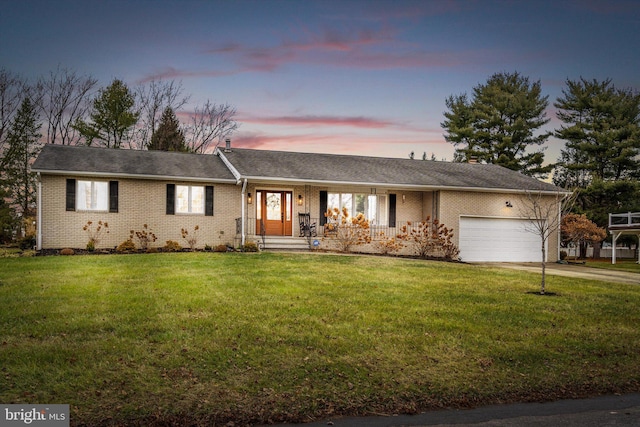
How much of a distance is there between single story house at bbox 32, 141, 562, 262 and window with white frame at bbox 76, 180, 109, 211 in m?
0.04

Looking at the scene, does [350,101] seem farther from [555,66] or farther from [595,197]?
[595,197]

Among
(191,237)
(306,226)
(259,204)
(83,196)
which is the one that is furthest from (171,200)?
(306,226)

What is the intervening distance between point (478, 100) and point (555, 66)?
20.4 meters

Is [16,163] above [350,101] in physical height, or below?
below

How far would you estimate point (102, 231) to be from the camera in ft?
63.5

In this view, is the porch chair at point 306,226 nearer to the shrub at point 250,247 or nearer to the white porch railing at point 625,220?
the shrub at point 250,247

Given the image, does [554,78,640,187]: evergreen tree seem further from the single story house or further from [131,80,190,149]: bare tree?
[131,80,190,149]: bare tree

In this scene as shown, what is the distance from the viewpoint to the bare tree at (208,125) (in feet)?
129

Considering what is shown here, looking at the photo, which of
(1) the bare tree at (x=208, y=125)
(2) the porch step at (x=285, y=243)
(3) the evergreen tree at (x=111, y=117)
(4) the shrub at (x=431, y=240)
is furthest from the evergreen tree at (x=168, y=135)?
(4) the shrub at (x=431, y=240)

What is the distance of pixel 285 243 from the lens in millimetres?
20469

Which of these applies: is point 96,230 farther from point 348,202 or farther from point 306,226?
point 348,202

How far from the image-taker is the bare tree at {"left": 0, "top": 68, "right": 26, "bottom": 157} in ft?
98.6

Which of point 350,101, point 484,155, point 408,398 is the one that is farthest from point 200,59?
point 484,155

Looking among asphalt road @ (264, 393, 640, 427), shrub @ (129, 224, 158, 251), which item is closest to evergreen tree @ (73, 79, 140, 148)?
shrub @ (129, 224, 158, 251)
